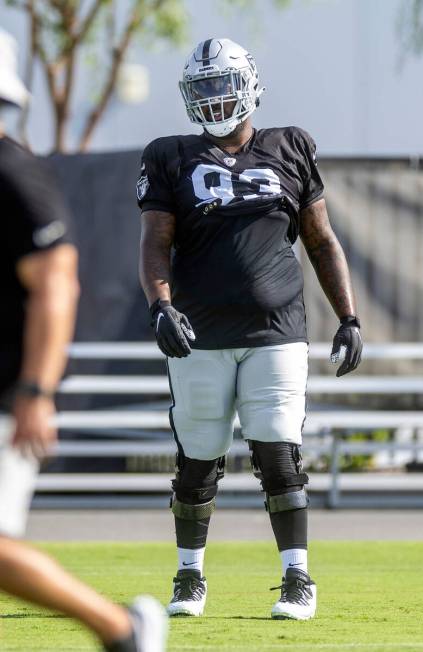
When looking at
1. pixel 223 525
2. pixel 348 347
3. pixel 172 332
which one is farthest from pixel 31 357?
pixel 223 525

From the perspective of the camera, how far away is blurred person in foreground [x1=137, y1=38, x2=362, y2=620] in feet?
20.2

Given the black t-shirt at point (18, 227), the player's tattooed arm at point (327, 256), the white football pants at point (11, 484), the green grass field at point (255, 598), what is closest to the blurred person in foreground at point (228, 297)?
the player's tattooed arm at point (327, 256)

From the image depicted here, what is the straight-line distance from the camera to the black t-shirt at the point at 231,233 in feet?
20.2

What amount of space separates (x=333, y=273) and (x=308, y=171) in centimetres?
43

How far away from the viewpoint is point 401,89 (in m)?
19.4

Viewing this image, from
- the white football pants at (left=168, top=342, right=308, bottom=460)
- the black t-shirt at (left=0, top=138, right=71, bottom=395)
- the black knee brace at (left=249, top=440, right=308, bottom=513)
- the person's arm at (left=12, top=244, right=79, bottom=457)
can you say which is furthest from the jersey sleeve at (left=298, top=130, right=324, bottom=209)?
the person's arm at (left=12, top=244, right=79, bottom=457)

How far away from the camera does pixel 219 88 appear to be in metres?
6.25

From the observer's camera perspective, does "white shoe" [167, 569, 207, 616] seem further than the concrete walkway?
No

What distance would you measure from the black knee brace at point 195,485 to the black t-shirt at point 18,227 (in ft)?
Answer: 7.17

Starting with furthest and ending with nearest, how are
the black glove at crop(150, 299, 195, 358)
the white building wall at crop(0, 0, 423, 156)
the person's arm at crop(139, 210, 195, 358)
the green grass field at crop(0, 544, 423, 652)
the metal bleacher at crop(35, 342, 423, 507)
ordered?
the white building wall at crop(0, 0, 423, 156), the metal bleacher at crop(35, 342, 423, 507), the person's arm at crop(139, 210, 195, 358), the black glove at crop(150, 299, 195, 358), the green grass field at crop(0, 544, 423, 652)

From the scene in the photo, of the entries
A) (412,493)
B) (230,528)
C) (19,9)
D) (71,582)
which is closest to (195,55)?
(71,582)

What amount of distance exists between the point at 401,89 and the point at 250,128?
13357 millimetres

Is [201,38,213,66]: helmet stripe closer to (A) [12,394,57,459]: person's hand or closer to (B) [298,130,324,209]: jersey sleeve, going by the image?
(B) [298,130,324,209]: jersey sleeve

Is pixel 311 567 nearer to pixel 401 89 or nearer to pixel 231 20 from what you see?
pixel 401 89
